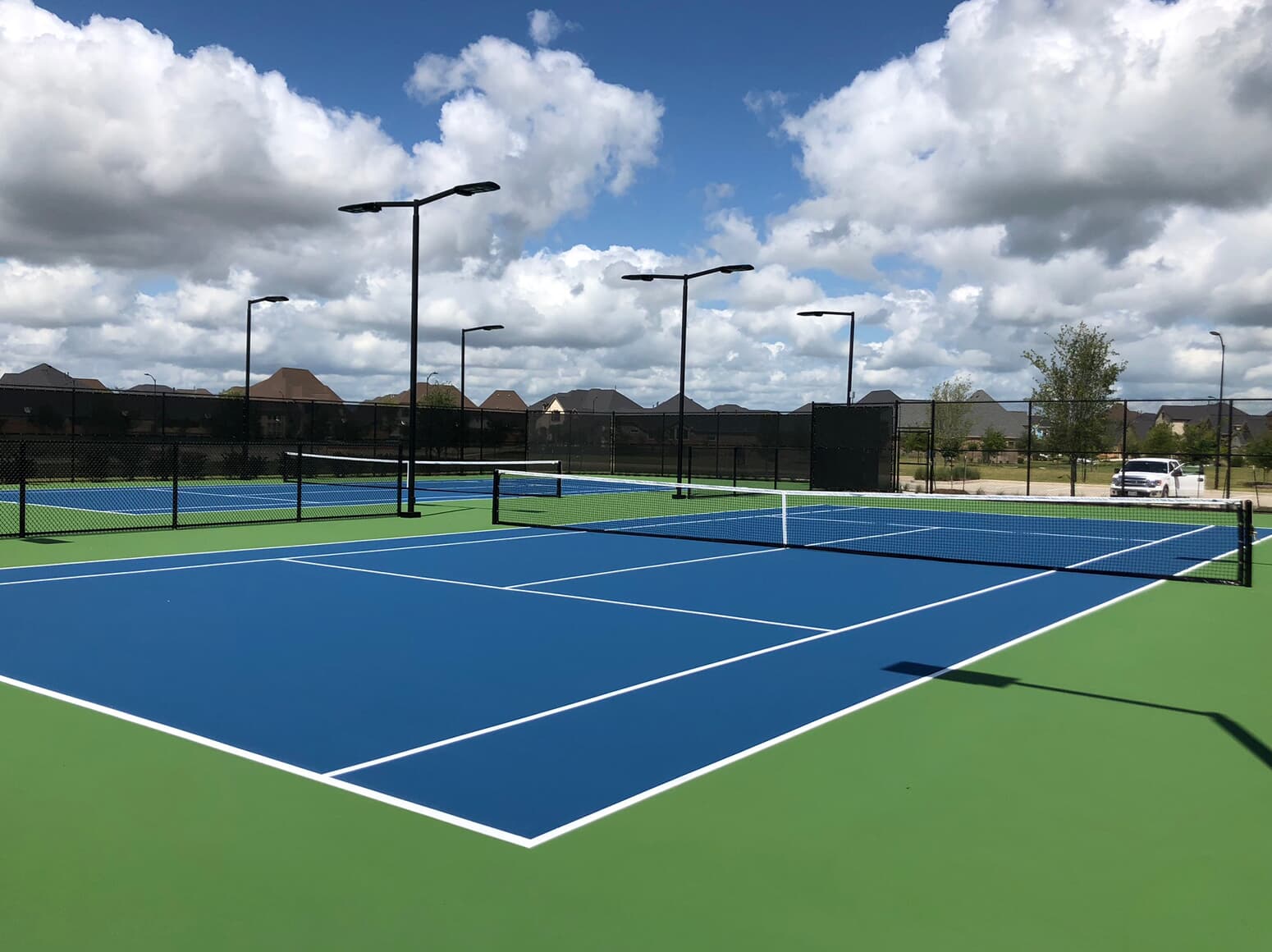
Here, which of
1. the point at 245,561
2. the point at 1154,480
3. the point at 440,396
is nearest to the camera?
the point at 245,561

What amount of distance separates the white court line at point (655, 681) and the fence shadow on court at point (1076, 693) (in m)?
1.11

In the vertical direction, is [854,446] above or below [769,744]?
above

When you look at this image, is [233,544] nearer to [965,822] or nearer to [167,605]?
[167,605]

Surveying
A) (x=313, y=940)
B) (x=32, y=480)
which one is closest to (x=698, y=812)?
(x=313, y=940)

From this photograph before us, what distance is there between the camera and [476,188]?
18.0m

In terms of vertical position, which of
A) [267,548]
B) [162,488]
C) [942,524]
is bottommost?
[267,548]

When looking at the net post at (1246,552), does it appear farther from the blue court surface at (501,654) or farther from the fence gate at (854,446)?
the fence gate at (854,446)

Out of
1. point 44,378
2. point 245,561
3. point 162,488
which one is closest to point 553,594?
point 245,561

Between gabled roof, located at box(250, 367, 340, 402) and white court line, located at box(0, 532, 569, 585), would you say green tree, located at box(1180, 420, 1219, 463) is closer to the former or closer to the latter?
white court line, located at box(0, 532, 569, 585)

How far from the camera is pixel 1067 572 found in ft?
46.3

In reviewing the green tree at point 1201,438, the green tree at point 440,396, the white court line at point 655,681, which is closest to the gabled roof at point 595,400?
the green tree at point 440,396

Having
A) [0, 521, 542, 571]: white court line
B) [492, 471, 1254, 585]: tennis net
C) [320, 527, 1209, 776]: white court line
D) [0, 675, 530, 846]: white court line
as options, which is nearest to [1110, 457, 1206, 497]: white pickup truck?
[492, 471, 1254, 585]: tennis net

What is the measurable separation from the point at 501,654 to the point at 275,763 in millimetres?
2867

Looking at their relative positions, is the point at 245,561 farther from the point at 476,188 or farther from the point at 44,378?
the point at 44,378
